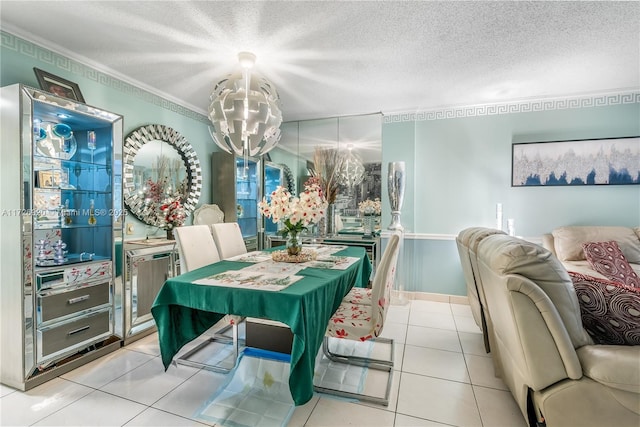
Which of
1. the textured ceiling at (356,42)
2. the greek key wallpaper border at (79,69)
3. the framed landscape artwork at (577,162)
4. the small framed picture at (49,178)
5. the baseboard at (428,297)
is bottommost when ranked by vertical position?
the baseboard at (428,297)

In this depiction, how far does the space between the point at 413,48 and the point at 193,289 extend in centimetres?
235

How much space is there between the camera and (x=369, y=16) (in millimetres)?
1972

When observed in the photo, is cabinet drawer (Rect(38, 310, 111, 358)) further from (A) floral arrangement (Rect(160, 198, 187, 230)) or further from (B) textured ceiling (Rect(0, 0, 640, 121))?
(B) textured ceiling (Rect(0, 0, 640, 121))

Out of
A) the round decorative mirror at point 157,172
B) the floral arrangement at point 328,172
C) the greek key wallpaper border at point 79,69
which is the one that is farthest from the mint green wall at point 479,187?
the greek key wallpaper border at point 79,69

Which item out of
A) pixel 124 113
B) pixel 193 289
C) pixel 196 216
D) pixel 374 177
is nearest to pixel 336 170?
pixel 374 177

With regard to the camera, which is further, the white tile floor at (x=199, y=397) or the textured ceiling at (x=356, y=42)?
the textured ceiling at (x=356, y=42)

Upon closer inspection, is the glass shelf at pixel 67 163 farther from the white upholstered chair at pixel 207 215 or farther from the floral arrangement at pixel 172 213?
the white upholstered chair at pixel 207 215

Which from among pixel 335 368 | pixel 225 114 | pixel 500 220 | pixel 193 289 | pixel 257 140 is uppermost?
pixel 225 114

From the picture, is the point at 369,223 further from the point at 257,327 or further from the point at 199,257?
the point at 199,257

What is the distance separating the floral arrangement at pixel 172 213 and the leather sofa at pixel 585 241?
3.83 m

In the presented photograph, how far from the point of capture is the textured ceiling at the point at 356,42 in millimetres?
1914

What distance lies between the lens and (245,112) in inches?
83.7

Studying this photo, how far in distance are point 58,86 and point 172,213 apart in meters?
1.33

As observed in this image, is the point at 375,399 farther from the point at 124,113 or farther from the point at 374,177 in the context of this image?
the point at 124,113
